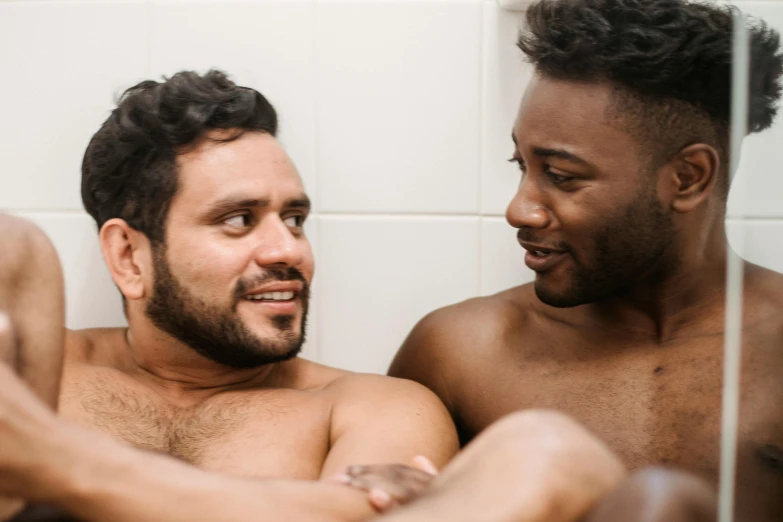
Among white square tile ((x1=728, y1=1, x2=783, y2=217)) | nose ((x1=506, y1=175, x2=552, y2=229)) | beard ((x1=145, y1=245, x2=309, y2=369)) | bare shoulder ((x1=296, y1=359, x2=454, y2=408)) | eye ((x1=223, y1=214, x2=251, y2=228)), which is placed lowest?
bare shoulder ((x1=296, y1=359, x2=454, y2=408))

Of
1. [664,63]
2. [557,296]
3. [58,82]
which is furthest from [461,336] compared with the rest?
[58,82]

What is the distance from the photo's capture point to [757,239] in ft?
2.65

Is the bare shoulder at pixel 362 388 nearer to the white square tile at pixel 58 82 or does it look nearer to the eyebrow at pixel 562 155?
the eyebrow at pixel 562 155

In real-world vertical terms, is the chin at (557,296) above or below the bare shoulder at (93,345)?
above

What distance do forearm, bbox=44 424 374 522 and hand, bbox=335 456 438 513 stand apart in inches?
1.2

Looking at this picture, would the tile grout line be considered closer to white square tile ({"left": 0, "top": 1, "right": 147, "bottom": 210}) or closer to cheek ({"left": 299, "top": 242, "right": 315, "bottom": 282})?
cheek ({"left": 299, "top": 242, "right": 315, "bottom": 282})

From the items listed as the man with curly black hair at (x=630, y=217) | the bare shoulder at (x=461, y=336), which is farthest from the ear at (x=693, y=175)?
the bare shoulder at (x=461, y=336)

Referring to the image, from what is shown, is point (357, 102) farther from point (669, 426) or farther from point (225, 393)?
point (669, 426)

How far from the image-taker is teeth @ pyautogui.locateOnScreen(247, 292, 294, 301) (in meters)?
1.23

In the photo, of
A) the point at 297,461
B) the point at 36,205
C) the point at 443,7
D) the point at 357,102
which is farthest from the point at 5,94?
the point at 297,461

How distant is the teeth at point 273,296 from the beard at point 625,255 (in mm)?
366

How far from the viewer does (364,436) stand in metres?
1.11

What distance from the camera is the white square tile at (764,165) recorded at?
2.50ft

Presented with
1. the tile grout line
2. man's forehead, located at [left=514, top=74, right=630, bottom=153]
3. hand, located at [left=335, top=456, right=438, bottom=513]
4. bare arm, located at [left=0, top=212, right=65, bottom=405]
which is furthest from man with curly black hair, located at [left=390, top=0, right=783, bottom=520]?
bare arm, located at [left=0, top=212, right=65, bottom=405]
